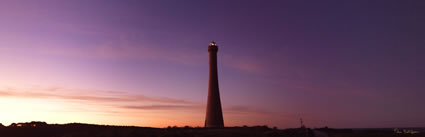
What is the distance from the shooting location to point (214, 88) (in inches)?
2304

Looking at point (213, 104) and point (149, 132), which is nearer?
point (149, 132)

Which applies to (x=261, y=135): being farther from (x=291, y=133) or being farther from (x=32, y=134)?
(x=32, y=134)

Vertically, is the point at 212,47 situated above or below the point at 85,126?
above

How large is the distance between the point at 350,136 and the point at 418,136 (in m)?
6.11

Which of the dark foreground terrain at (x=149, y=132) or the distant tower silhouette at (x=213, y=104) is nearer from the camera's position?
the dark foreground terrain at (x=149, y=132)

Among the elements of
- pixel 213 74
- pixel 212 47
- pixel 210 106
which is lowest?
pixel 210 106

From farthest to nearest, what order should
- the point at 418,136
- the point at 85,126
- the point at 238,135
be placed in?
the point at 85,126 → the point at 238,135 → the point at 418,136

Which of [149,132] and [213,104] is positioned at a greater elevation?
[213,104]

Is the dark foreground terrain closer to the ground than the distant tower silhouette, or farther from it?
closer to the ground

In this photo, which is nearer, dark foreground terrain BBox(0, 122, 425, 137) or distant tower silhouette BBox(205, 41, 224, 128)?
dark foreground terrain BBox(0, 122, 425, 137)

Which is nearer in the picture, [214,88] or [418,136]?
[418,136]

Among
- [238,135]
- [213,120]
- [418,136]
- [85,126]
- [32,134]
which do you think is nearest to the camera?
[418,136]

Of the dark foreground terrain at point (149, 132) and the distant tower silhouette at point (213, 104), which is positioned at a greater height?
the distant tower silhouette at point (213, 104)

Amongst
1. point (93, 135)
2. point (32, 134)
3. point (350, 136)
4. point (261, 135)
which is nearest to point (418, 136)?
point (350, 136)
